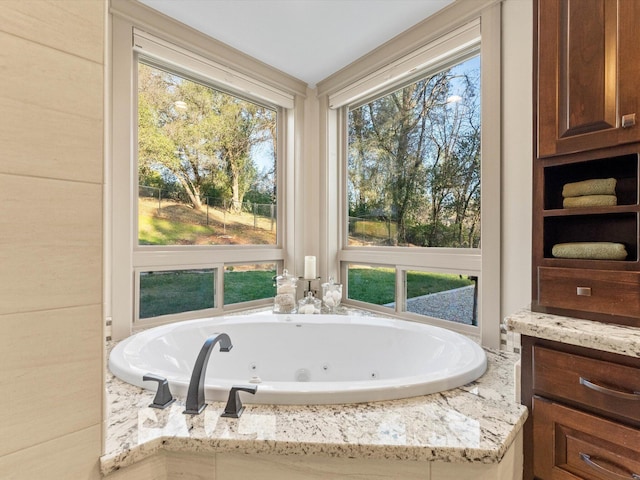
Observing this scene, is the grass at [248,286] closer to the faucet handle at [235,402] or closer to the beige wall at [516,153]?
the faucet handle at [235,402]

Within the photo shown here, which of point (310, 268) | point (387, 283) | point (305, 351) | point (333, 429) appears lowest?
point (305, 351)

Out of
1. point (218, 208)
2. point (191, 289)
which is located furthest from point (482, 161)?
point (191, 289)

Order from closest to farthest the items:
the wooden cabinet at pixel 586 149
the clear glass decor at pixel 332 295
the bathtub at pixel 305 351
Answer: the wooden cabinet at pixel 586 149 < the bathtub at pixel 305 351 < the clear glass decor at pixel 332 295

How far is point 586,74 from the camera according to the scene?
3.44 feet

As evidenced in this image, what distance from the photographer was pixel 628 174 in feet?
3.90

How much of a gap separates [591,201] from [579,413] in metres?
0.70

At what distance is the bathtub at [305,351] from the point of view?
149cm

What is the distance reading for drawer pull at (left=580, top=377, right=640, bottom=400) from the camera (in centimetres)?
88

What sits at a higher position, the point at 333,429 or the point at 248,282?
the point at 248,282

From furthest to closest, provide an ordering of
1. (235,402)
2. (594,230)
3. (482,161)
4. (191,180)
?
(191,180), (482,161), (594,230), (235,402)

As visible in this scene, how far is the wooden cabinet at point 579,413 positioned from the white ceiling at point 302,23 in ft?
6.46

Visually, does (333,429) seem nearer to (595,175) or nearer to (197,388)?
(197,388)
